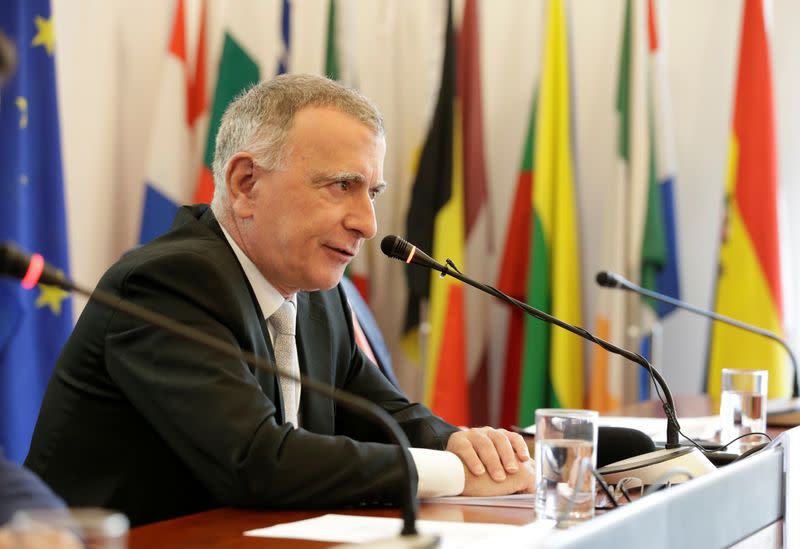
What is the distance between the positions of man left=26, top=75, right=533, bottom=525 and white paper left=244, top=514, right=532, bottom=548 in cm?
9

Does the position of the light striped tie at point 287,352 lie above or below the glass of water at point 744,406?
above

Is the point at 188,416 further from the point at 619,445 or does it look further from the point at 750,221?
the point at 750,221

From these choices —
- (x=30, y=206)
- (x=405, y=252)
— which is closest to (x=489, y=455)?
(x=405, y=252)

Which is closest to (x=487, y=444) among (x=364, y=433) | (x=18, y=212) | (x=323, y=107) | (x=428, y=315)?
(x=364, y=433)

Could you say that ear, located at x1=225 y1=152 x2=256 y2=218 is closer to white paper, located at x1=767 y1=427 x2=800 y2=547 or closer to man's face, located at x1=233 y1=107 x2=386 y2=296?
man's face, located at x1=233 y1=107 x2=386 y2=296

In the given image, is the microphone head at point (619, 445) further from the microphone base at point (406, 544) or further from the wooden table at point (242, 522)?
the microphone base at point (406, 544)

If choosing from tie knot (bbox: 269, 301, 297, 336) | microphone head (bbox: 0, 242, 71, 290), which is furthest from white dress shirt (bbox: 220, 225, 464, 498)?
microphone head (bbox: 0, 242, 71, 290)

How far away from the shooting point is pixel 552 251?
4.84 metres

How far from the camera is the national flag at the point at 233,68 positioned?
4473 millimetres

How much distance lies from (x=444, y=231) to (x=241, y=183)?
9.10ft

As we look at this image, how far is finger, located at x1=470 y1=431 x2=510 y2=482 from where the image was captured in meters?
1.82

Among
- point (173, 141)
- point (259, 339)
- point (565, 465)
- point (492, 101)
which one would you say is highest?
point (492, 101)

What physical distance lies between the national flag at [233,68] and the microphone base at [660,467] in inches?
118

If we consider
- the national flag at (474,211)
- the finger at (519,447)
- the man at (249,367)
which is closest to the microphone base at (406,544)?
the man at (249,367)
